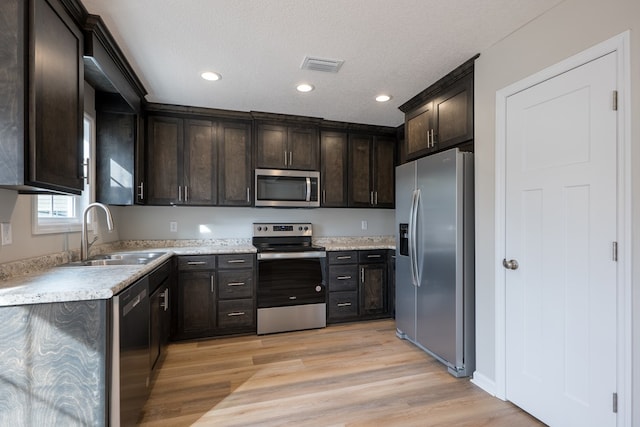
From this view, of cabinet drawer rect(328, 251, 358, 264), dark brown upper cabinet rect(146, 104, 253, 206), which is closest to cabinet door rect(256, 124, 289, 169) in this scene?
dark brown upper cabinet rect(146, 104, 253, 206)

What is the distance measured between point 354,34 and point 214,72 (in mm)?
1215

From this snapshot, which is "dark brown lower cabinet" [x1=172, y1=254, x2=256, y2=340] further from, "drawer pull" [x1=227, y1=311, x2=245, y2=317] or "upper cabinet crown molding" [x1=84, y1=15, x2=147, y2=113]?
"upper cabinet crown molding" [x1=84, y1=15, x2=147, y2=113]

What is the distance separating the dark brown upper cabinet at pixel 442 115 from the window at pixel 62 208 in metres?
2.72

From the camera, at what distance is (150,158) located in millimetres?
3262

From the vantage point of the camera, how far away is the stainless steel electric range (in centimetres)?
330

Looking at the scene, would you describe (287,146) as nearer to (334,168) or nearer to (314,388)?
(334,168)

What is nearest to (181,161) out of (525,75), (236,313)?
(236,313)

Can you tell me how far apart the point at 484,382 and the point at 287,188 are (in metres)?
2.59

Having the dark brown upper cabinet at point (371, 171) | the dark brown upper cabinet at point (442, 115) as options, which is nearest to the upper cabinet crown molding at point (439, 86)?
the dark brown upper cabinet at point (442, 115)

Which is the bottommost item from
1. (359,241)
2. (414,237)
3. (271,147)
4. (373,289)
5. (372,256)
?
(373,289)

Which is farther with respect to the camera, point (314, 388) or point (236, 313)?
point (236, 313)

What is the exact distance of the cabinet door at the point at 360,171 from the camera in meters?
3.94

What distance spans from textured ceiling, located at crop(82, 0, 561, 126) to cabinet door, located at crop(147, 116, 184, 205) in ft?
1.21

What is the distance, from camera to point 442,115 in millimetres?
2688
